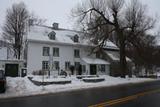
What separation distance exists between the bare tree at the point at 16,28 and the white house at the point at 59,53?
16.6 ft

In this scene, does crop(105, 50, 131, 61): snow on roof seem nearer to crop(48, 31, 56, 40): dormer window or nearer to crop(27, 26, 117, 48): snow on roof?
crop(27, 26, 117, 48): snow on roof

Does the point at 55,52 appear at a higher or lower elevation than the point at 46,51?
lower

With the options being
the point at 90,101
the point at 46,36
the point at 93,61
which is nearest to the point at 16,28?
the point at 46,36

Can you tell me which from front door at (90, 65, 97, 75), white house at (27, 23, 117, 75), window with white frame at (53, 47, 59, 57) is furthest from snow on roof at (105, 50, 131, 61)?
A: window with white frame at (53, 47, 59, 57)

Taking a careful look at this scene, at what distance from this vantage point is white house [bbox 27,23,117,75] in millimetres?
40000

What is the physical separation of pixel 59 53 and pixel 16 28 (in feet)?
41.1

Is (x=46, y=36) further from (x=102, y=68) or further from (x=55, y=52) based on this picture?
(x=102, y=68)

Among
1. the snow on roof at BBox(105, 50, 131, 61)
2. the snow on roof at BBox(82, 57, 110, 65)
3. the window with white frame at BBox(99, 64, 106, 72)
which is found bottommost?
the window with white frame at BBox(99, 64, 106, 72)

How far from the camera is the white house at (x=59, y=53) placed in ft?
131

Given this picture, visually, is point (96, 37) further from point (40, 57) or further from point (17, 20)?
point (17, 20)

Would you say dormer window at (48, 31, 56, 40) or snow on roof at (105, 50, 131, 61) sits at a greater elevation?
dormer window at (48, 31, 56, 40)

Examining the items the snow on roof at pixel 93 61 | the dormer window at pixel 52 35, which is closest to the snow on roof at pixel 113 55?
the snow on roof at pixel 93 61

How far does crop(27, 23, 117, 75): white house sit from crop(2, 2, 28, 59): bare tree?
5.05 m

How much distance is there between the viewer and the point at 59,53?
43094 mm
